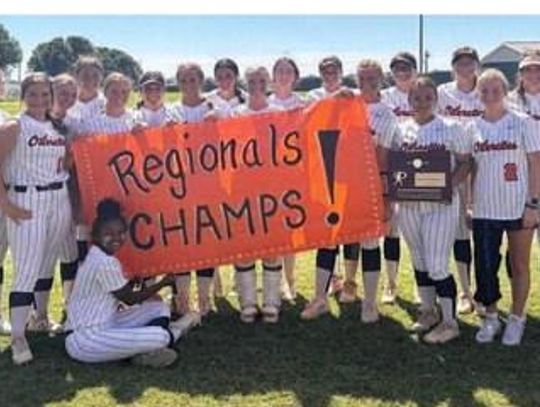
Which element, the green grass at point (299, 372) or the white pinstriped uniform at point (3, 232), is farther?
the white pinstriped uniform at point (3, 232)

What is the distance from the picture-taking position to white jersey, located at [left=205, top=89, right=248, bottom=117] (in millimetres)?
7228

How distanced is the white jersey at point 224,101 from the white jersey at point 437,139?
5.11ft

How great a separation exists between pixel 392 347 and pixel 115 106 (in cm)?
285

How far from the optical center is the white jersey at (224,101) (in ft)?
23.7

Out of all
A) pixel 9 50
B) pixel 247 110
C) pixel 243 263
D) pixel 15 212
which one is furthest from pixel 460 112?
pixel 9 50

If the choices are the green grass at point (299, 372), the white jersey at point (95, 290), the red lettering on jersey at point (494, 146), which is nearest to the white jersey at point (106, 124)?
the white jersey at point (95, 290)

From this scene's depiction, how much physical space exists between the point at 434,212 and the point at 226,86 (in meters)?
2.15

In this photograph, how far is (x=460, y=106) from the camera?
7188 mm

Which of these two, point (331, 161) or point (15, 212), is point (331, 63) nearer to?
point (331, 161)

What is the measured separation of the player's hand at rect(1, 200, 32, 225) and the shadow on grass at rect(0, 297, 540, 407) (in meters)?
1.04

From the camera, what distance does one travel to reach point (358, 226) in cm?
671

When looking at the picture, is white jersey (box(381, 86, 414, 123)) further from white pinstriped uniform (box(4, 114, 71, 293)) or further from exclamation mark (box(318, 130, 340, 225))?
white pinstriped uniform (box(4, 114, 71, 293))

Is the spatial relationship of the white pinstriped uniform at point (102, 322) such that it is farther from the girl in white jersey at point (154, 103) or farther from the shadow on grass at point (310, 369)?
the girl in white jersey at point (154, 103)

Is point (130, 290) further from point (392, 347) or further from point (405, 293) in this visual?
point (405, 293)
